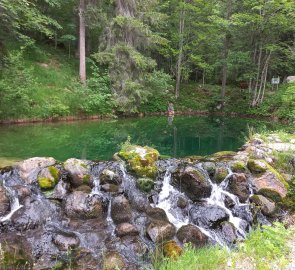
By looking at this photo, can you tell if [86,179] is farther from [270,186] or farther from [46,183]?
[270,186]

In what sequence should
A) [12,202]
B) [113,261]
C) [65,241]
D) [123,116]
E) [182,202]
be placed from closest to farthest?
[113,261]
[65,241]
[12,202]
[182,202]
[123,116]

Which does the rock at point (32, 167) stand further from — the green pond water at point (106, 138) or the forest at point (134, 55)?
the forest at point (134, 55)

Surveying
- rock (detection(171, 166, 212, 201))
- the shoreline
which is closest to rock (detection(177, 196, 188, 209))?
rock (detection(171, 166, 212, 201))

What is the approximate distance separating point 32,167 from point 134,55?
44.0ft

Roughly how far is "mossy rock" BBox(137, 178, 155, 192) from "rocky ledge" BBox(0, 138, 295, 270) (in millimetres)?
26

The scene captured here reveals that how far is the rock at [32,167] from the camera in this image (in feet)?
24.0

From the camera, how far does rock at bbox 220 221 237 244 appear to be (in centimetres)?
643

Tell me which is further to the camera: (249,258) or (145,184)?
(145,184)

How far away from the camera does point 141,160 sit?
8266mm

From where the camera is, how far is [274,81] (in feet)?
85.3

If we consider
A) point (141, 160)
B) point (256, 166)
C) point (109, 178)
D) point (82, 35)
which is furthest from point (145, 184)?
point (82, 35)

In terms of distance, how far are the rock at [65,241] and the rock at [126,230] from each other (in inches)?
33.9

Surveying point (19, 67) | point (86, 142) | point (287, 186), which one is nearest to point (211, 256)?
point (287, 186)

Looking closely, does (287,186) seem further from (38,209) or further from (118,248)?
(38,209)
